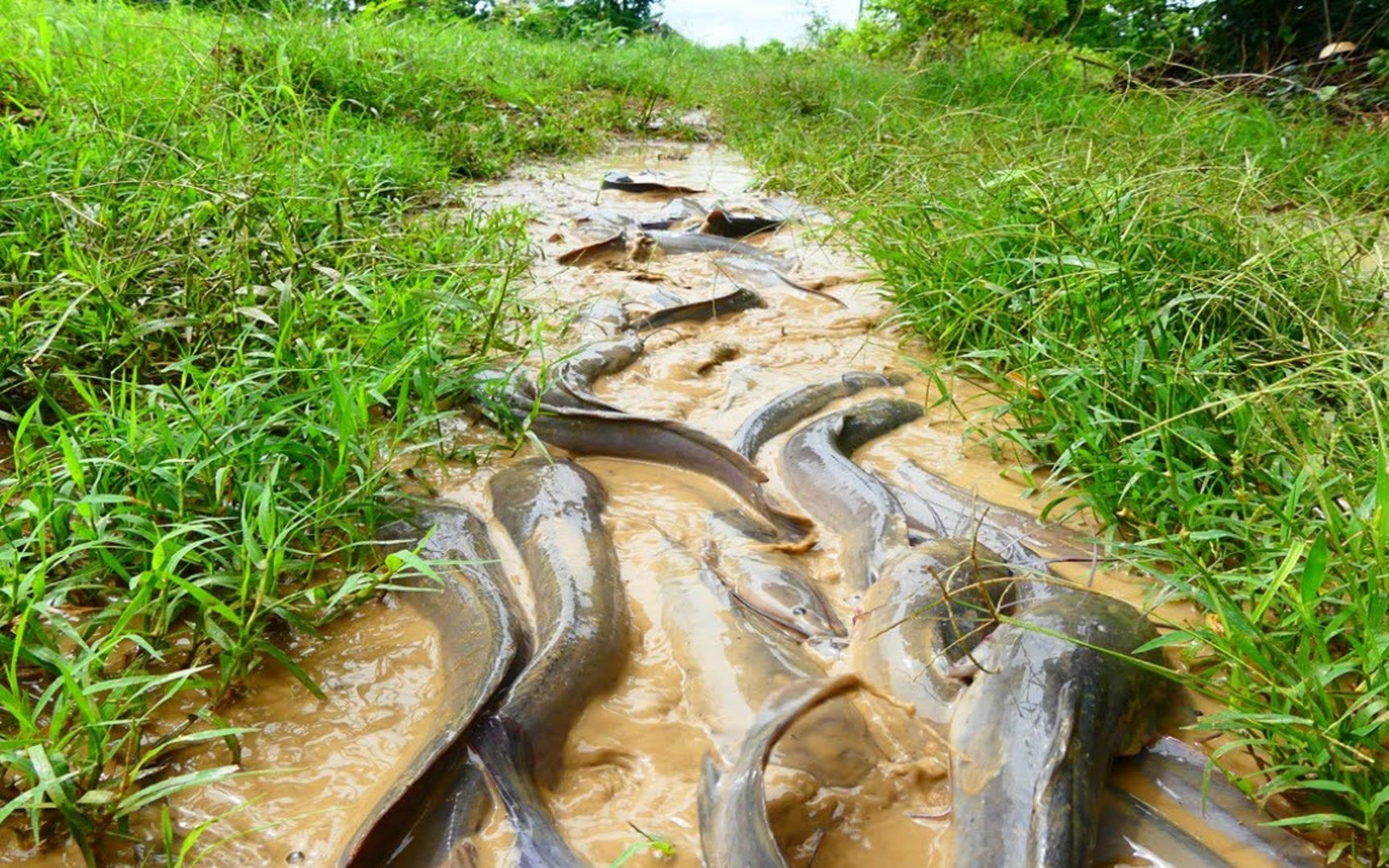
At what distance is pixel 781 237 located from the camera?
518 centimetres

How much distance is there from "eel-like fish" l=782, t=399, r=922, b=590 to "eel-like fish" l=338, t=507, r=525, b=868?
0.86m

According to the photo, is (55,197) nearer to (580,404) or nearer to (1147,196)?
(580,404)

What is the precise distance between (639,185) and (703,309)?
2.61m

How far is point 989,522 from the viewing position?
235 centimetres

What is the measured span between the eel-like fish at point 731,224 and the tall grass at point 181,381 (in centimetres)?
125

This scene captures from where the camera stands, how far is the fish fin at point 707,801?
54.0 inches

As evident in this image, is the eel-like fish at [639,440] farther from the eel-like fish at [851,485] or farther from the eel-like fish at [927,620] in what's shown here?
the eel-like fish at [927,620]

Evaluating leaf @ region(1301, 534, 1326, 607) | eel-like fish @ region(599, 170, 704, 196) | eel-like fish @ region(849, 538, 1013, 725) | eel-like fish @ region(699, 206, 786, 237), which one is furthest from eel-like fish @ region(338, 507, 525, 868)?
eel-like fish @ region(599, 170, 704, 196)

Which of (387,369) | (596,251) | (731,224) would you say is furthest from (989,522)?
(731,224)

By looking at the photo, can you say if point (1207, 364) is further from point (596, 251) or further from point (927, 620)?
point (596, 251)

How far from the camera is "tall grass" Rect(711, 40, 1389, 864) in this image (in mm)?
1541

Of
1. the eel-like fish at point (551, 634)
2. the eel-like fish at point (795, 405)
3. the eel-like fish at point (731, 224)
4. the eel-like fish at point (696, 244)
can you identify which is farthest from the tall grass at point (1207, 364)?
the eel-like fish at point (551, 634)

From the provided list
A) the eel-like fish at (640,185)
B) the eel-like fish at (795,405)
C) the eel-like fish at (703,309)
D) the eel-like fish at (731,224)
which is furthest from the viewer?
the eel-like fish at (640,185)

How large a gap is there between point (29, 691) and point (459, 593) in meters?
0.75
